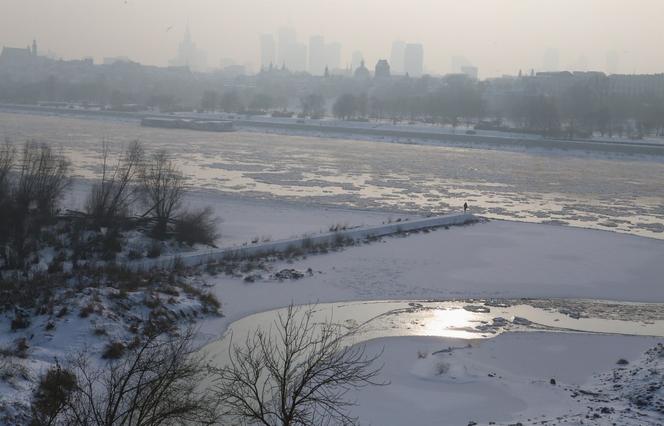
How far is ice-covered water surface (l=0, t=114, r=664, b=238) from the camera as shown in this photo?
2152 centimetres

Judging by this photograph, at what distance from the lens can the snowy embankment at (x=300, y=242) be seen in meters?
13.0

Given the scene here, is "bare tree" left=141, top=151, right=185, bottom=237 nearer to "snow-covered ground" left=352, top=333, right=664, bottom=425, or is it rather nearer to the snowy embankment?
the snowy embankment

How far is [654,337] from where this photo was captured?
33.8 feet

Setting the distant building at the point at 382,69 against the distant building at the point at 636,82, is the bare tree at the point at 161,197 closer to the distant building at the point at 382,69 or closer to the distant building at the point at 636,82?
the distant building at the point at 636,82

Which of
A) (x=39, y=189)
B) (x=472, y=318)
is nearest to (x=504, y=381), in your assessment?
(x=472, y=318)

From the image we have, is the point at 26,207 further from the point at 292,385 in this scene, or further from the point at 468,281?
the point at 292,385

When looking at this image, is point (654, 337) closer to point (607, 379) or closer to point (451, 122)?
point (607, 379)

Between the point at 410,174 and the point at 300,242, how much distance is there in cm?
1462

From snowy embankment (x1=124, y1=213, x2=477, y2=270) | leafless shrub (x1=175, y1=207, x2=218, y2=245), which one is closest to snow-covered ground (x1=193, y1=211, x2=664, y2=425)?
snowy embankment (x1=124, y1=213, x2=477, y2=270)

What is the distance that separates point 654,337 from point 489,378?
10.1ft

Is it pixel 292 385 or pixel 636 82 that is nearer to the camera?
pixel 292 385

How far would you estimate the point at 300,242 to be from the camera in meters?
14.9

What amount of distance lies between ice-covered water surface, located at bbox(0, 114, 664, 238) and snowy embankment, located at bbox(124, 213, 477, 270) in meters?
2.17

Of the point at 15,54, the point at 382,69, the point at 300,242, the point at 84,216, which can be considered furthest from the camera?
the point at 15,54
